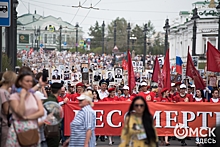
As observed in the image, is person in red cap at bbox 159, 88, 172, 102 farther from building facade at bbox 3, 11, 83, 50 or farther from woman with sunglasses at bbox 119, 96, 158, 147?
building facade at bbox 3, 11, 83, 50

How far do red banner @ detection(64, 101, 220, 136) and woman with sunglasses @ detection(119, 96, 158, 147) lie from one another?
692 centimetres

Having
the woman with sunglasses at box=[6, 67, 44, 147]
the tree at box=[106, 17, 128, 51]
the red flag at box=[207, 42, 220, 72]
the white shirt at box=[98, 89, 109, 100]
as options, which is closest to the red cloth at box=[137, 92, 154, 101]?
the white shirt at box=[98, 89, 109, 100]

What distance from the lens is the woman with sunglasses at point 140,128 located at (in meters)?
7.82

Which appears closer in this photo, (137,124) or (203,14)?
(137,124)

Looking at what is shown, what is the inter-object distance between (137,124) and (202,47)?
6784cm

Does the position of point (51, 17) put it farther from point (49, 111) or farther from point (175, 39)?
point (49, 111)

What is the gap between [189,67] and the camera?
63.3ft

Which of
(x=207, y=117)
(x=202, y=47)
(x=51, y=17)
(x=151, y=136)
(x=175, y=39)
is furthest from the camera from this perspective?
(x=51, y=17)

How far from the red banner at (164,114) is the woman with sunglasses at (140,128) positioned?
692 centimetres

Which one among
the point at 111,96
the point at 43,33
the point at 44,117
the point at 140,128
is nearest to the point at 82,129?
the point at 44,117

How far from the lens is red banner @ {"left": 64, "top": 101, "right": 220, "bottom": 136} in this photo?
14.9 metres

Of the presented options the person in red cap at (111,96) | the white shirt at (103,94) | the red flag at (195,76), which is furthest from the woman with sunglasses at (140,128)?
the red flag at (195,76)

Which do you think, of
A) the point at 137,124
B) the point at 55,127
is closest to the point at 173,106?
the point at 55,127

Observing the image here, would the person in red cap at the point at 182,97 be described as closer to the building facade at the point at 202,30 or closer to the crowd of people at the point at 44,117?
the crowd of people at the point at 44,117
